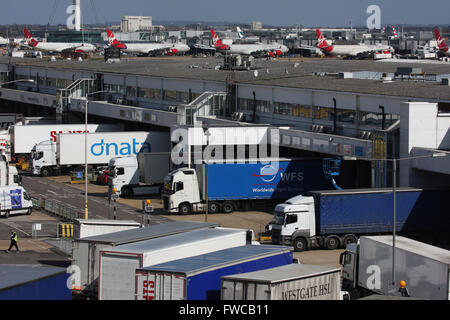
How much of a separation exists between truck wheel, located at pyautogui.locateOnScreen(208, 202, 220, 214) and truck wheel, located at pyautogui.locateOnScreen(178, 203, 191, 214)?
131cm

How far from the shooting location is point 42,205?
5838 cm

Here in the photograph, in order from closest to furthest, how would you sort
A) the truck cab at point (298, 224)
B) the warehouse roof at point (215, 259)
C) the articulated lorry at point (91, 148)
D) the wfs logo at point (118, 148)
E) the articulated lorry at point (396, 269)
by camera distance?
the warehouse roof at point (215, 259), the articulated lorry at point (396, 269), the truck cab at point (298, 224), the articulated lorry at point (91, 148), the wfs logo at point (118, 148)

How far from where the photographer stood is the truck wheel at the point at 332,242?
146 feet

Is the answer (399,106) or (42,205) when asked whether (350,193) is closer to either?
(399,106)

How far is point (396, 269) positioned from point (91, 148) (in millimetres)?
46497

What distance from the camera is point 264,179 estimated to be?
56.4 metres

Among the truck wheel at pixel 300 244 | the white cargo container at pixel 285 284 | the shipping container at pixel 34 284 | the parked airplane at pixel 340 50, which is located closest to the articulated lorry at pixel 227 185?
the truck wheel at pixel 300 244

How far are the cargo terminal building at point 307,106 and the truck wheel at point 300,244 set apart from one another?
5.81 metres

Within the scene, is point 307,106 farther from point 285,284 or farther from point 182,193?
point 285,284

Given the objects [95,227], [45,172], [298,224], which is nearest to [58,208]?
[95,227]

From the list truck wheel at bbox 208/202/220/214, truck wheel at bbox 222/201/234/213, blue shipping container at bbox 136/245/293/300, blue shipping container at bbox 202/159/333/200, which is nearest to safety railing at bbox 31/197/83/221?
truck wheel at bbox 208/202/220/214

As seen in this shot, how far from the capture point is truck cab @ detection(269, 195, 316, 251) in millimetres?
44375

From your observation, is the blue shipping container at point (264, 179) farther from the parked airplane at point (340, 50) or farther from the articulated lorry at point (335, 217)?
the parked airplane at point (340, 50)
